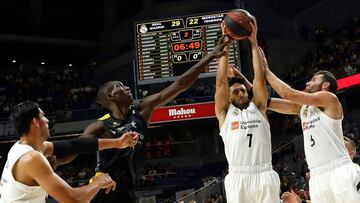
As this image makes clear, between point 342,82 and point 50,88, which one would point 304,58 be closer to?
point 342,82

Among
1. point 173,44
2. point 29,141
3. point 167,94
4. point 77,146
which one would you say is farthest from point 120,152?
point 173,44

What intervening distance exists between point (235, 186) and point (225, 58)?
132 centimetres

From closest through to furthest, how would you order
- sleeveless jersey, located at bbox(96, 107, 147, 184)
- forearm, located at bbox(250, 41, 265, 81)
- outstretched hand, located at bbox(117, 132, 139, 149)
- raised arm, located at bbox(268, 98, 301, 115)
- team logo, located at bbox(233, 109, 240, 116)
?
outstretched hand, located at bbox(117, 132, 139, 149) < sleeveless jersey, located at bbox(96, 107, 147, 184) < forearm, located at bbox(250, 41, 265, 81) < team logo, located at bbox(233, 109, 240, 116) < raised arm, located at bbox(268, 98, 301, 115)

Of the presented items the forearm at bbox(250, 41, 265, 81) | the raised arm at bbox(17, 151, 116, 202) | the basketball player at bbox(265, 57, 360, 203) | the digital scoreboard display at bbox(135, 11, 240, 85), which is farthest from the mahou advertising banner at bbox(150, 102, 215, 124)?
the raised arm at bbox(17, 151, 116, 202)

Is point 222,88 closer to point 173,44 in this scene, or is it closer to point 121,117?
point 121,117

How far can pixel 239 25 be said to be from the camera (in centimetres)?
514

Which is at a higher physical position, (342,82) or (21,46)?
(21,46)

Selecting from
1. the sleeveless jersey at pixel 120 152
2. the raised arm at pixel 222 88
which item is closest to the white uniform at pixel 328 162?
the raised arm at pixel 222 88

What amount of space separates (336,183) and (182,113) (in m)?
12.2

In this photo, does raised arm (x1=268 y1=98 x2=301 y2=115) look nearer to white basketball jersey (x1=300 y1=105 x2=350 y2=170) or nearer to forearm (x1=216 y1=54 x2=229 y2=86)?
white basketball jersey (x1=300 y1=105 x2=350 y2=170)

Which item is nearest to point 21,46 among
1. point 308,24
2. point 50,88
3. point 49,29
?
point 49,29

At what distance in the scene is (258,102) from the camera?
5336 millimetres

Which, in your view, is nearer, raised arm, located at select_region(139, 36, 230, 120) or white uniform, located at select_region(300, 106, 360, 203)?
raised arm, located at select_region(139, 36, 230, 120)

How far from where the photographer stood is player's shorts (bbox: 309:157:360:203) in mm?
4895
